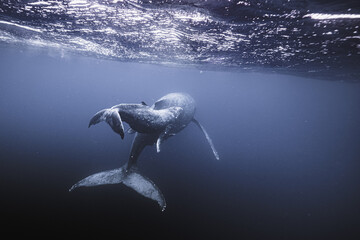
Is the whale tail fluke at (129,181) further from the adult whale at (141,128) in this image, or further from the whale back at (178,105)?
the whale back at (178,105)

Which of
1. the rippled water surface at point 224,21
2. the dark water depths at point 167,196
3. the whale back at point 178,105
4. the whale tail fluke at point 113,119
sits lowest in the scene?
the dark water depths at point 167,196

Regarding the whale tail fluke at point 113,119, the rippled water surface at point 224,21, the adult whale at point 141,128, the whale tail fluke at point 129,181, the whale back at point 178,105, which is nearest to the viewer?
the whale tail fluke at point 113,119

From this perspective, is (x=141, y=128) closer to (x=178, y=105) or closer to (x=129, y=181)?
(x=129, y=181)

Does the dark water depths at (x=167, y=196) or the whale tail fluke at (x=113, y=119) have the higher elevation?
the whale tail fluke at (x=113, y=119)

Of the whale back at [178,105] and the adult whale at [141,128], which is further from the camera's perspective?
the whale back at [178,105]

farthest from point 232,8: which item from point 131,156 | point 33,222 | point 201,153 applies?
point 201,153

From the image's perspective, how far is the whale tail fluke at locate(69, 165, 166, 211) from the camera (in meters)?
9.23

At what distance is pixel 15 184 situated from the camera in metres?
11.8

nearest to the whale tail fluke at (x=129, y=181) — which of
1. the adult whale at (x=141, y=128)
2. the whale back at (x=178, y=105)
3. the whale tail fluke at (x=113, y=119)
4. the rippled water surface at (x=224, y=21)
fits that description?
the adult whale at (x=141, y=128)

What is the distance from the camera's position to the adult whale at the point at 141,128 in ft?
18.1

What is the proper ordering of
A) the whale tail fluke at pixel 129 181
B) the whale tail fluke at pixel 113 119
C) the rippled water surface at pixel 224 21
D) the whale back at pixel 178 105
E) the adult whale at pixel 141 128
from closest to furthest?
the whale tail fluke at pixel 113 119 → the adult whale at pixel 141 128 → the rippled water surface at pixel 224 21 → the whale tail fluke at pixel 129 181 → the whale back at pixel 178 105

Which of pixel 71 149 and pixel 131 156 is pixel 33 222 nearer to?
pixel 131 156

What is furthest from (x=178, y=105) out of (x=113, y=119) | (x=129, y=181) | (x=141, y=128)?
(x=113, y=119)

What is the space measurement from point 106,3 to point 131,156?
6.96 m
